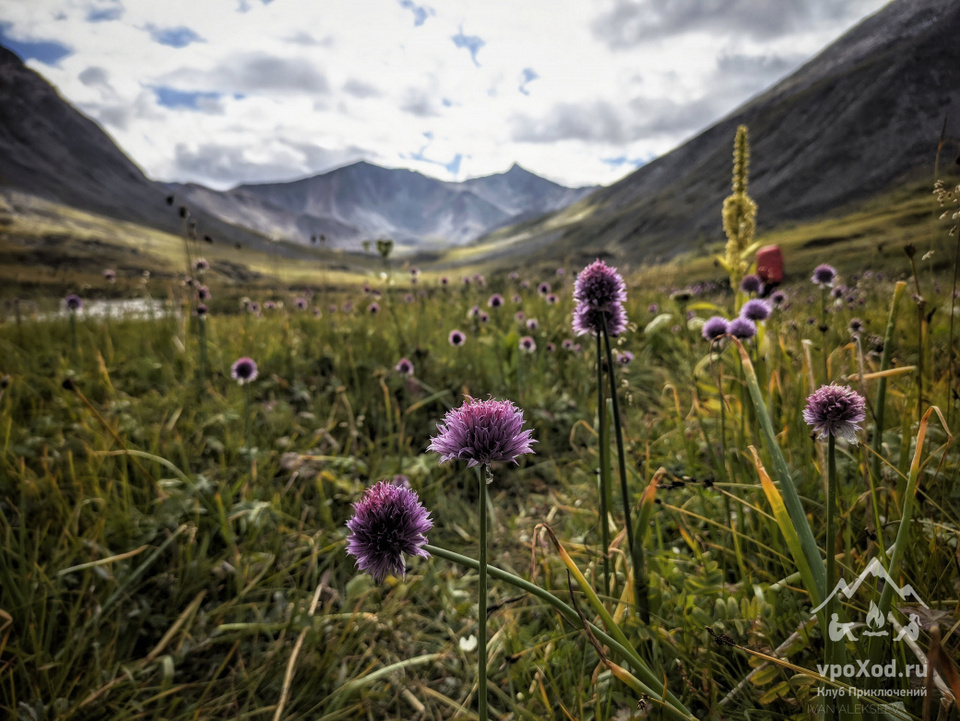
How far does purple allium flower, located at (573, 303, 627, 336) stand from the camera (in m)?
1.39

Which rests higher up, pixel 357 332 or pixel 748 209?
pixel 748 209

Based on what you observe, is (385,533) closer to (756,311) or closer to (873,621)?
(873,621)

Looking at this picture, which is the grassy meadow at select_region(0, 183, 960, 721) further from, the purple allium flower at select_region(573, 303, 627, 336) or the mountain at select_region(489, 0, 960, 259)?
the mountain at select_region(489, 0, 960, 259)

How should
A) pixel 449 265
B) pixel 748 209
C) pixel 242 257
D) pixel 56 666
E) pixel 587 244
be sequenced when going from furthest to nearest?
1. pixel 449 265
2. pixel 242 257
3. pixel 587 244
4. pixel 748 209
5. pixel 56 666

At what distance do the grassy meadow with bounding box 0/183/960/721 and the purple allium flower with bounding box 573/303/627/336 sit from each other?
0.20m

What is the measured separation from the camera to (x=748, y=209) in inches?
122

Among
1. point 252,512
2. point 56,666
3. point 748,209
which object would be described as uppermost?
point 748,209

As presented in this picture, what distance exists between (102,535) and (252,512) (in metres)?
0.60

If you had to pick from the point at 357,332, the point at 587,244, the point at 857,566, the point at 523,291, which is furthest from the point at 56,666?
the point at 587,244

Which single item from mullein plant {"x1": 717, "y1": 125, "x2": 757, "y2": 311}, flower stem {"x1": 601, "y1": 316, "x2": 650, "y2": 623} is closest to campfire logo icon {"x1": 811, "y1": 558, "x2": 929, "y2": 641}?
flower stem {"x1": 601, "y1": 316, "x2": 650, "y2": 623}

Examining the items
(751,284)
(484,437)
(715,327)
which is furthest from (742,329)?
(751,284)

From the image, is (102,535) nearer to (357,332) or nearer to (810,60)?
(357,332)

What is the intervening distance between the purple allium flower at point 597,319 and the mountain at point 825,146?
8856 centimetres

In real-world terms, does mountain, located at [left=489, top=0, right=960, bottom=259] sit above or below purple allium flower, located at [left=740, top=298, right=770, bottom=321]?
above
